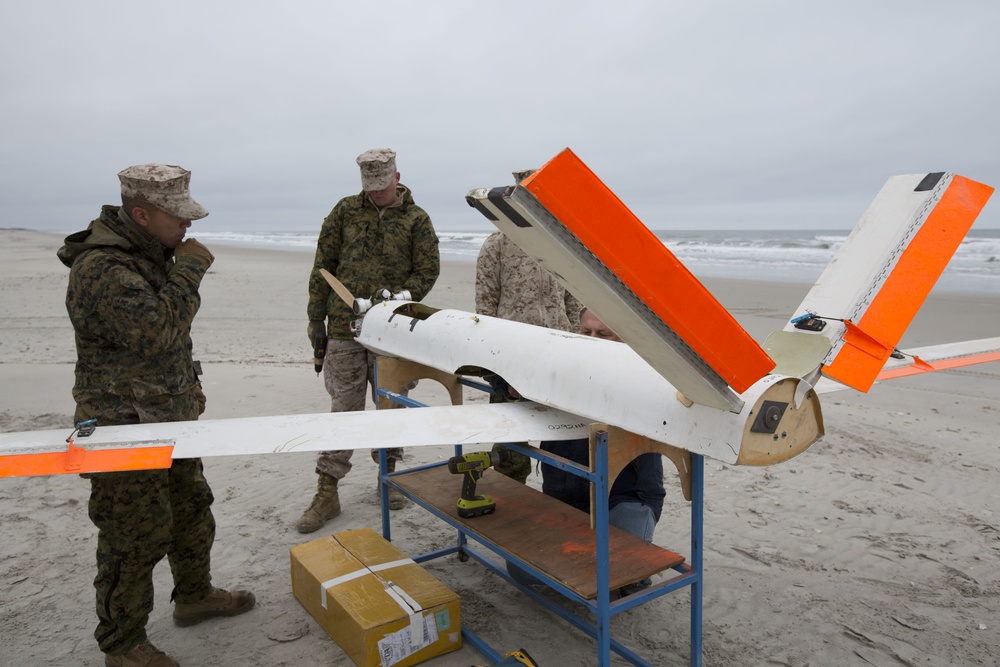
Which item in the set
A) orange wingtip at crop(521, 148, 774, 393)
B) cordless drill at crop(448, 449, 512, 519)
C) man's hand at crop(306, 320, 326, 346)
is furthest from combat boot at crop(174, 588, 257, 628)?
orange wingtip at crop(521, 148, 774, 393)

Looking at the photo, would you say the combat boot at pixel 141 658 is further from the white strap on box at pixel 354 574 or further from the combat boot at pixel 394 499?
the combat boot at pixel 394 499

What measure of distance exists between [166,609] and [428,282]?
95.3 inches

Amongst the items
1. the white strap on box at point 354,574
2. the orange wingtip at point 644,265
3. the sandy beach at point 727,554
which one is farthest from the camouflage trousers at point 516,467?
the orange wingtip at point 644,265

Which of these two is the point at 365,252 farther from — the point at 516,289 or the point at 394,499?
the point at 394,499

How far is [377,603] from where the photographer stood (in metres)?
2.98

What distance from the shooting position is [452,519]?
324cm

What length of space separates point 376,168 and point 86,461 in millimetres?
2561

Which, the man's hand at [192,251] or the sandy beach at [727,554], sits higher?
the man's hand at [192,251]

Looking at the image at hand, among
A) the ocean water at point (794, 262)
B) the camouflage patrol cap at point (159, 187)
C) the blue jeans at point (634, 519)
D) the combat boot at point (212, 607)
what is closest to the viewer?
the camouflage patrol cap at point (159, 187)

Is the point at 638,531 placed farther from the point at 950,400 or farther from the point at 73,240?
the point at 950,400

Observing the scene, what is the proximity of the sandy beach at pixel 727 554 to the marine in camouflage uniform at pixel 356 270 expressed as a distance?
73cm

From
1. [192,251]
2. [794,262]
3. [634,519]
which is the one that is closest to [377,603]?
[634,519]

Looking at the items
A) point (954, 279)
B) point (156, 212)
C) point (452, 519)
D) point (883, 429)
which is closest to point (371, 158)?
point (156, 212)

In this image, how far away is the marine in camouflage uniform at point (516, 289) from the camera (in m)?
4.37
